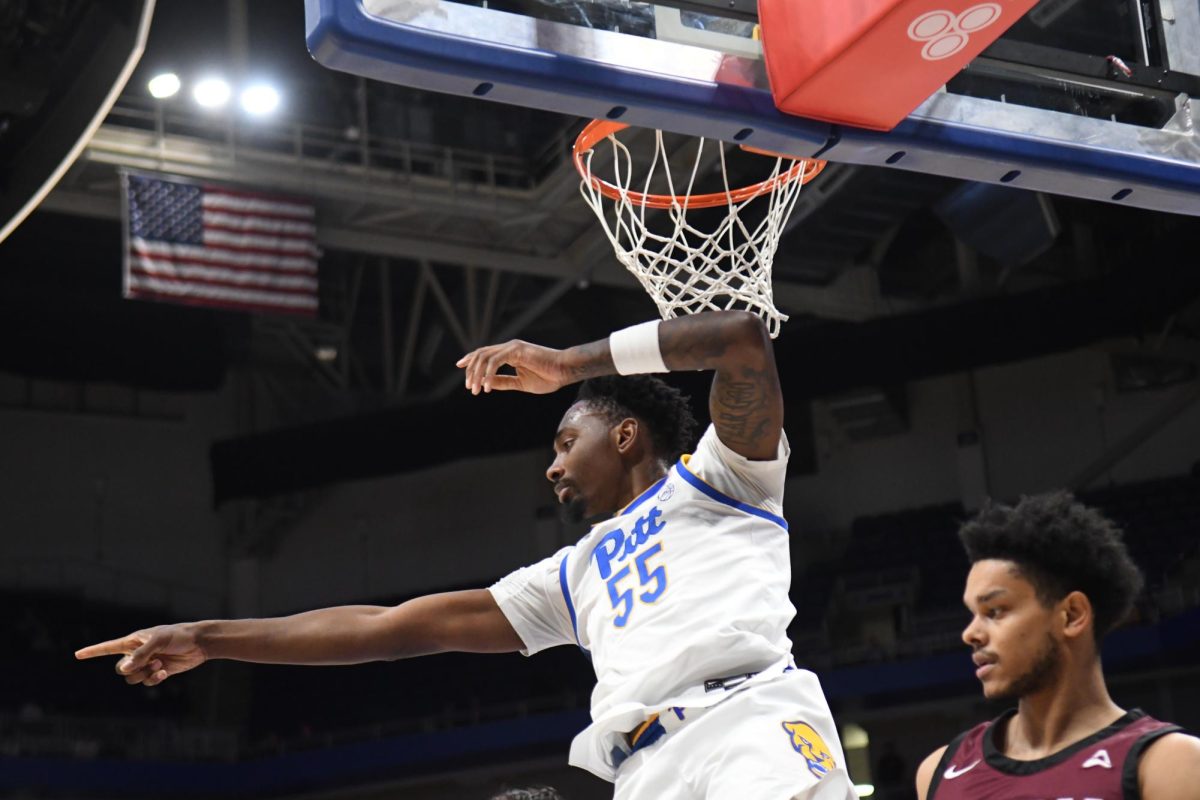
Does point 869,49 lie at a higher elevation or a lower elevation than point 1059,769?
higher

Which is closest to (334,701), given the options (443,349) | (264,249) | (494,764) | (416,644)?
(494,764)

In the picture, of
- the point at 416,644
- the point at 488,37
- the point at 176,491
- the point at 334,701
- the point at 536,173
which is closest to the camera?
the point at 488,37

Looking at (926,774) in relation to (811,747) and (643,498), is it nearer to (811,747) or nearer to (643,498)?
(811,747)

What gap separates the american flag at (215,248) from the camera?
12.8 metres

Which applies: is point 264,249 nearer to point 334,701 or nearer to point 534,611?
point 334,701

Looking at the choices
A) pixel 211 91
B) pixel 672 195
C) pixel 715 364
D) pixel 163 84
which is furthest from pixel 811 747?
pixel 211 91

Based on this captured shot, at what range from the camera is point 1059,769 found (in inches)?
102

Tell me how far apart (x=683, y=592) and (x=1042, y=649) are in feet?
2.95

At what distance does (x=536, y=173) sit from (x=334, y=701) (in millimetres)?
6640

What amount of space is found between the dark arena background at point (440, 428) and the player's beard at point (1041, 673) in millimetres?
10842

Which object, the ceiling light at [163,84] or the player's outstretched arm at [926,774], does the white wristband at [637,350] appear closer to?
the player's outstretched arm at [926,774]

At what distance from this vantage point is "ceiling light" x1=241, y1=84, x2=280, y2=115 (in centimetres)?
1348

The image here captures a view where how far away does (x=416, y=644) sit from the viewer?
386cm

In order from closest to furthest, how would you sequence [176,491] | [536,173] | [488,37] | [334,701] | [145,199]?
[488,37] < [145,199] < [536,173] < [334,701] < [176,491]
